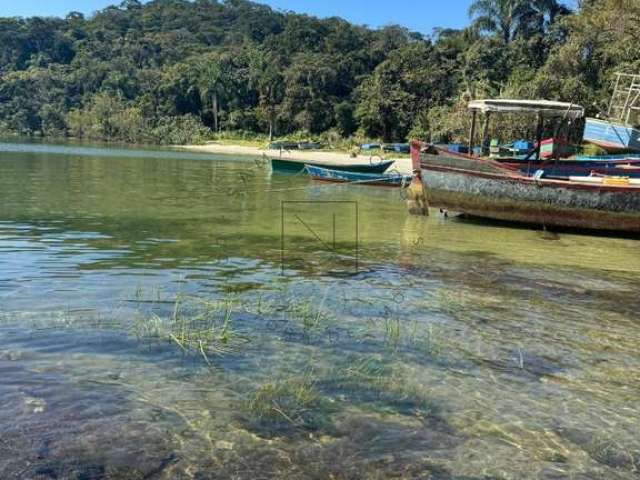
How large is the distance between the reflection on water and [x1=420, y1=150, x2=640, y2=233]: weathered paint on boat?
114 inches

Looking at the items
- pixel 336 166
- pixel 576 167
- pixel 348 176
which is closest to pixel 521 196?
pixel 576 167

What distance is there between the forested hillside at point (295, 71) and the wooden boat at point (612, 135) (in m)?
4.41

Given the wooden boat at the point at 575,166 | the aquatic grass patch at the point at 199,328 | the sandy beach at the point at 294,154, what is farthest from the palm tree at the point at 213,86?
the aquatic grass patch at the point at 199,328

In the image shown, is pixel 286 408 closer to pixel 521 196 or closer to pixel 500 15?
pixel 521 196

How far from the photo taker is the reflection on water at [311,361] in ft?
13.2

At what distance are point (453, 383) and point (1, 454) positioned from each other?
11.6ft

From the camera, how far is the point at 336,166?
98.7 ft

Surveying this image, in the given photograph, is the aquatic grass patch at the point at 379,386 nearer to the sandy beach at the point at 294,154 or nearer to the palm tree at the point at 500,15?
the sandy beach at the point at 294,154

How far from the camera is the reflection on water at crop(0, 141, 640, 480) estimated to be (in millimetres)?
4012

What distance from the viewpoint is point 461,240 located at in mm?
13945

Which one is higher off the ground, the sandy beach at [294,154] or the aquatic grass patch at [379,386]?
the aquatic grass patch at [379,386]

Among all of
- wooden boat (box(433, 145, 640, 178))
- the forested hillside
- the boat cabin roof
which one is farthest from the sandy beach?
the boat cabin roof

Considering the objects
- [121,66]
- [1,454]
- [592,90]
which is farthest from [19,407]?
[121,66]

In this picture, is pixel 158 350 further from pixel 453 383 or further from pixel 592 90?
pixel 592 90
